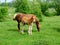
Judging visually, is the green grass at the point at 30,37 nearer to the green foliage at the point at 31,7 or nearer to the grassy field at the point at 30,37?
the grassy field at the point at 30,37

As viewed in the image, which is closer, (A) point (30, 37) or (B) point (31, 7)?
(A) point (30, 37)

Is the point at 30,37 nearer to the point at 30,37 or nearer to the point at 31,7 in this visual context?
the point at 30,37

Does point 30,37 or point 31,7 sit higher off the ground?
point 31,7

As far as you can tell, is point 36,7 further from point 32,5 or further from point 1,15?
point 1,15

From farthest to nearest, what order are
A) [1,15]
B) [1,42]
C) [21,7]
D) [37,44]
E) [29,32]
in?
[21,7] → [1,15] → [29,32] → [1,42] → [37,44]

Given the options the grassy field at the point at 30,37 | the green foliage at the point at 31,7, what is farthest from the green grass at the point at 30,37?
the green foliage at the point at 31,7

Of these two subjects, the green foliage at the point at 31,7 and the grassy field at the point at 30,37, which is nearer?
the grassy field at the point at 30,37

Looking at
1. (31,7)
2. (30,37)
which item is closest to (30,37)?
(30,37)

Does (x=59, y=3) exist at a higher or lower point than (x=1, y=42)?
higher

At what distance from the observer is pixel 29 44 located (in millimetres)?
11328

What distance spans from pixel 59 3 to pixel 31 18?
16.7 ft

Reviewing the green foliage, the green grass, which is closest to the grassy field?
the green grass

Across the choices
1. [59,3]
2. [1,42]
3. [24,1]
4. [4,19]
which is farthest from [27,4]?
[1,42]

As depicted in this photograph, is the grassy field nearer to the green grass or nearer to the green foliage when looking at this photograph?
the green grass
